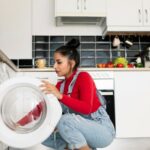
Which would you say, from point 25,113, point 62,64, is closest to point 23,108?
point 25,113

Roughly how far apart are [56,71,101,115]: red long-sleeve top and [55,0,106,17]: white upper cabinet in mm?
1549

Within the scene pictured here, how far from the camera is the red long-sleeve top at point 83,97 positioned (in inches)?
68.5

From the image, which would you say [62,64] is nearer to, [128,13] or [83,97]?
[83,97]

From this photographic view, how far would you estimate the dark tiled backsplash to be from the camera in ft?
12.1

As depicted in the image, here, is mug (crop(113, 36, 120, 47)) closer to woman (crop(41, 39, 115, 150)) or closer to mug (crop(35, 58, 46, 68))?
mug (crop(35, 58, 46, 68))

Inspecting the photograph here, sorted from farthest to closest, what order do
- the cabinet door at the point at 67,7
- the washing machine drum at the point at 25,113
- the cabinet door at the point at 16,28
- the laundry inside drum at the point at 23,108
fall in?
1. the cabinet door at the point at 16,28
2. the cabinet door at the point at 67,7
3. the laundry inside drum at the point at 23,108
4. the washing machine drum at the point at 25,113

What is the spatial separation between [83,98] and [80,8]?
71.4 inches

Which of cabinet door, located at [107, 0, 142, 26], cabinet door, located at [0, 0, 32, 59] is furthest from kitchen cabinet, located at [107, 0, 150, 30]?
cabinet door, located at [0, 0, 32, 59]

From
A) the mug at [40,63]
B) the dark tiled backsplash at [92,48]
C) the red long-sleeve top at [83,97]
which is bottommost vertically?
the red long-sleeve top at [83,97]

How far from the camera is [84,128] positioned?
176 cm

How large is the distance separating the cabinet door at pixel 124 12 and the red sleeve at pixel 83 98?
1.69 m

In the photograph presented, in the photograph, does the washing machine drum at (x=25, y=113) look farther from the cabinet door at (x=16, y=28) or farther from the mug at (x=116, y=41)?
the mug at (x=116, y=41)

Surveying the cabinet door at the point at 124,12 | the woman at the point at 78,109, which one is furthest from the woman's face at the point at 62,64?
the cabinet door at the point at 124,12

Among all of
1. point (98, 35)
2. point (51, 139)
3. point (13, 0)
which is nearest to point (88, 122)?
point (51, 139)
